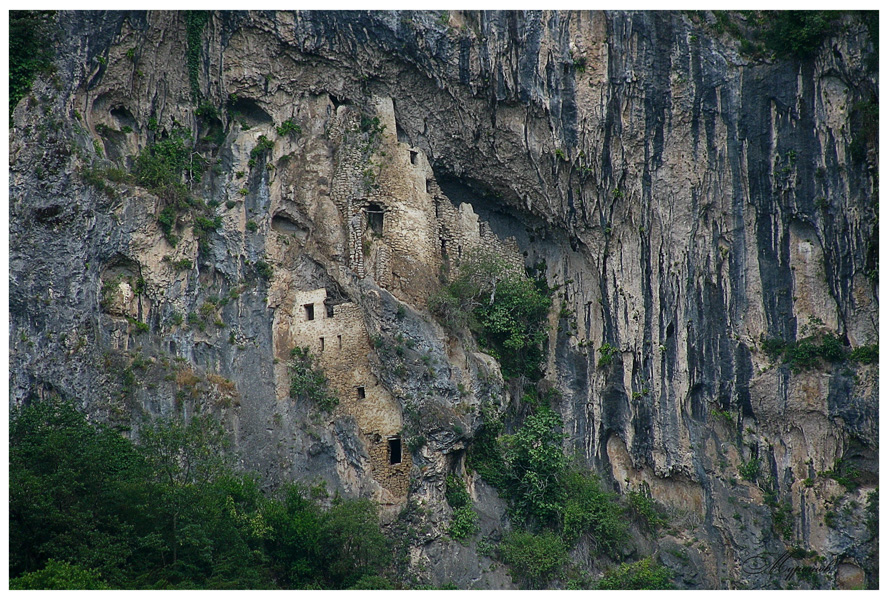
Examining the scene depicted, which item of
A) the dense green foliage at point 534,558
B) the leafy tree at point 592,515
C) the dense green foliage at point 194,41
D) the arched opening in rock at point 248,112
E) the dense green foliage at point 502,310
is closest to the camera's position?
the dense green foliage at point 534,558

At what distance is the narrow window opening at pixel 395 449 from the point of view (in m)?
34.9

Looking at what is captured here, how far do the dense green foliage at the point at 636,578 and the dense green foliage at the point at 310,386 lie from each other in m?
10.1

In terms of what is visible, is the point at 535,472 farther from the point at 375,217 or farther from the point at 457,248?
the point at 375,217

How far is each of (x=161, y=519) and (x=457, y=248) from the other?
13.8 meters

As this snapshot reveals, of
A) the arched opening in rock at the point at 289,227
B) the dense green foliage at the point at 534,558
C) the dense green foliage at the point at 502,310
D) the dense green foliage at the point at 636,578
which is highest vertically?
the arched opening in rock at the point at 289,227

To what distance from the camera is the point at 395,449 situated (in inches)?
1379

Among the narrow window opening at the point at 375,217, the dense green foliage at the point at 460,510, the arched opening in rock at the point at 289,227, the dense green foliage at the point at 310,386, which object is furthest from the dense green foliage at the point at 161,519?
the narrow window opening at the point at 375,217

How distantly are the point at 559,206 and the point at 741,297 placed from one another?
22.2 feet

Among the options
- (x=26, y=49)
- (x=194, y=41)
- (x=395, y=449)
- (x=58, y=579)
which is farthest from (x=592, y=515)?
(x=26, y=49)

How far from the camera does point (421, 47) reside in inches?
1432

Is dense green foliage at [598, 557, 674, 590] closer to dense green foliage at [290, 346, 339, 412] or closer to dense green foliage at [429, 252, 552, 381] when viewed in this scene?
dense green foliage at [429, 252, 552, 381]

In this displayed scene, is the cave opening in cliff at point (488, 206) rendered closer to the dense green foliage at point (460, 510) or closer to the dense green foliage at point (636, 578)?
the dense green foliage at point (460, 510)

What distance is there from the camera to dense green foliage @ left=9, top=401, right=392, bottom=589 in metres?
28.5

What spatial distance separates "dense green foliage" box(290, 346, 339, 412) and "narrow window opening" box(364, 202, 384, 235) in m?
5.06
